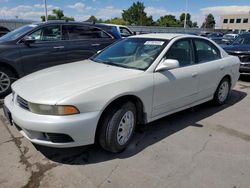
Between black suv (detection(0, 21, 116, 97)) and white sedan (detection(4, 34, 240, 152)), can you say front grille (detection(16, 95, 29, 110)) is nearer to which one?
white sedan (detection(4, 34, 240, 152))

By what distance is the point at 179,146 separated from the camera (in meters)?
3.60

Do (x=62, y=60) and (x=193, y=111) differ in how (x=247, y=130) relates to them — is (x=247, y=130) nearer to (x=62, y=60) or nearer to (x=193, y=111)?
(x=193, y=111)

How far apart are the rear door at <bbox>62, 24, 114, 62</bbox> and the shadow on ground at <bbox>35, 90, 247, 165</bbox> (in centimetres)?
312

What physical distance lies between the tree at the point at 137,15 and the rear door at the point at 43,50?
263ft

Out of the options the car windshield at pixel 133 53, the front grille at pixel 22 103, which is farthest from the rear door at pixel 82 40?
the front grille at pixel 22 103

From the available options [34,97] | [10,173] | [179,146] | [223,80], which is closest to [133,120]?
[179,146]

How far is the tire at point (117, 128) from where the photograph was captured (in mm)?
3076

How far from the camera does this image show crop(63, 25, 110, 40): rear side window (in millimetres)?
6441

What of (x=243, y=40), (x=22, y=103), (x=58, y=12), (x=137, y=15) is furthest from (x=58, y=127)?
(x=137, y=15)

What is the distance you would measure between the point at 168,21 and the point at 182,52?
89098 mm

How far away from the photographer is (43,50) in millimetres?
5926

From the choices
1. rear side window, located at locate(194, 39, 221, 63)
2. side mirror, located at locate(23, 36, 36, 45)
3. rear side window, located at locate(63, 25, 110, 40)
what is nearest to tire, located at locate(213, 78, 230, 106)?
rear side window, located at locate(194, 39, 221, 63)

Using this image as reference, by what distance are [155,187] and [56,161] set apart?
4.13 feet

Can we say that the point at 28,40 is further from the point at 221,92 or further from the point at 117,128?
the point at 221,92
